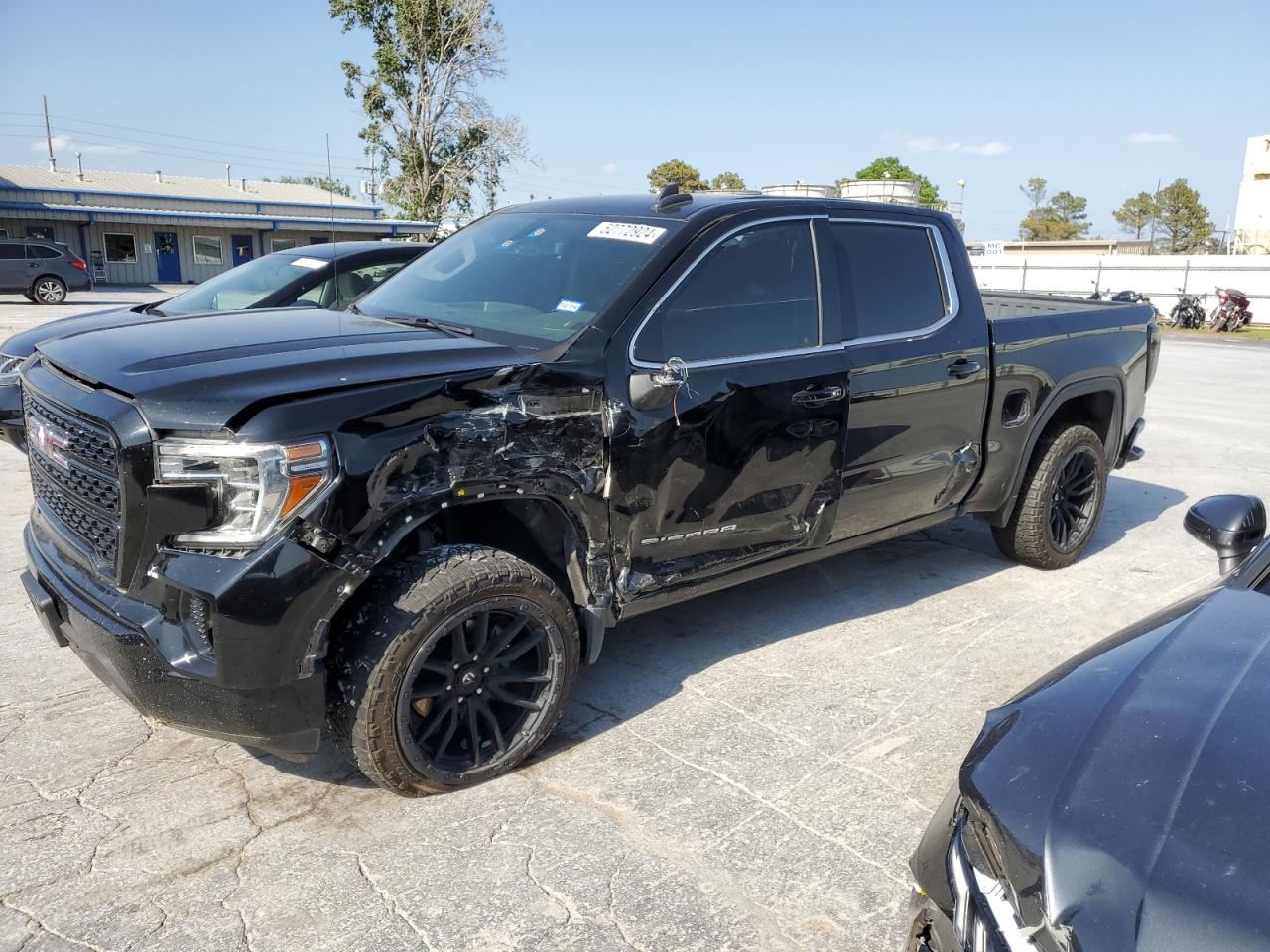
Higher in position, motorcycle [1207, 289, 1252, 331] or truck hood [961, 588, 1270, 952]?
truck hood [961, 588, 1270, 952]

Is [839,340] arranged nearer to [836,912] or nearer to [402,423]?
[402,423]

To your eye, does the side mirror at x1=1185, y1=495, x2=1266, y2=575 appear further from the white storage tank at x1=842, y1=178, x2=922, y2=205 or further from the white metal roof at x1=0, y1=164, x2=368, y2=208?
the white metal roof at x1=0, y1=164, x2=368, y2=208

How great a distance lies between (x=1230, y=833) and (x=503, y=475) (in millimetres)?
2112

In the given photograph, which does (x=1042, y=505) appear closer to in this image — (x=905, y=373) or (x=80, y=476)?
(x=905, y=373)

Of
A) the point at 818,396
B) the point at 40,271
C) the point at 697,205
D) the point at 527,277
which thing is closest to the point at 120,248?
the point at 40,271

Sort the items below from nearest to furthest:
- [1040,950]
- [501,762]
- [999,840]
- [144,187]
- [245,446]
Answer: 1. [1040,950]
2. [999,840]
3. [245,446]
4. [501,762]
5. [144,187]

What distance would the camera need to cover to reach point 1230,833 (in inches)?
66.4

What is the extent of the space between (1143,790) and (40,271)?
30821 mm

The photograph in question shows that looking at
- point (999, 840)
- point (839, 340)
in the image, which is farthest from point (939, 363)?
point (999, 840)

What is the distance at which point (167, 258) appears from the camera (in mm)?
42375

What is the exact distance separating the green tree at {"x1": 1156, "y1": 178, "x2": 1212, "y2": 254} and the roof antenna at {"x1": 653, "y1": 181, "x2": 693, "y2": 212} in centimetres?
6450

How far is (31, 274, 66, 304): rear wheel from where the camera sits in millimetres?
26938

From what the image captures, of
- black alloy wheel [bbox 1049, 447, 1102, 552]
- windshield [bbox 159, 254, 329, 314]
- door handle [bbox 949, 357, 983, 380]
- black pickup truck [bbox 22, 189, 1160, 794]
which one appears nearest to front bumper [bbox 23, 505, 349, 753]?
black pickup truck [bbox 22, 189, 1160, 794]

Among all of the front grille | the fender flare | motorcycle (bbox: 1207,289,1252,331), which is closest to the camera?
the front grille
